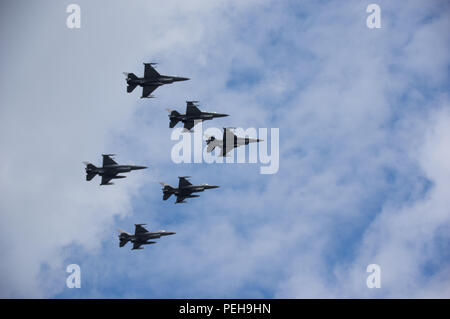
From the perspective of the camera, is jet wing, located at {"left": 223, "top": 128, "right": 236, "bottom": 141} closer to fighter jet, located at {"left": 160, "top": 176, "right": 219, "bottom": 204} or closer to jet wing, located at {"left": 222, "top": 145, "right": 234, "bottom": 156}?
jet wing, located at {"left": 222, "top": 145, "right": 234, "bottom": 156}

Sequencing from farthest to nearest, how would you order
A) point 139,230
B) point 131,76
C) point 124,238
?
point 124,238, point 139,230, point 131,76

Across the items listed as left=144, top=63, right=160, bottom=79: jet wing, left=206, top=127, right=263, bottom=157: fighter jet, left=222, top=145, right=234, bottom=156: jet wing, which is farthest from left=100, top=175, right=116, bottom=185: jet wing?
left=222, top=145, right=234, bottom=156: jet wing

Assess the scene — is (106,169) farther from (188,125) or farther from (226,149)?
(226,149)

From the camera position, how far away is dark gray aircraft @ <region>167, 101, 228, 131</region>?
138 meters

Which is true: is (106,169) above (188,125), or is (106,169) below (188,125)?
below

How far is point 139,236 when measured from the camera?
468 ft

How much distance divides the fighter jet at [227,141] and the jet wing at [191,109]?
6072 millimetres

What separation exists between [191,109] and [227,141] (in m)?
10.3

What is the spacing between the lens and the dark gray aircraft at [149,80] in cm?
13688

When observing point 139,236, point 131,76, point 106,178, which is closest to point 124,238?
point 139,236
